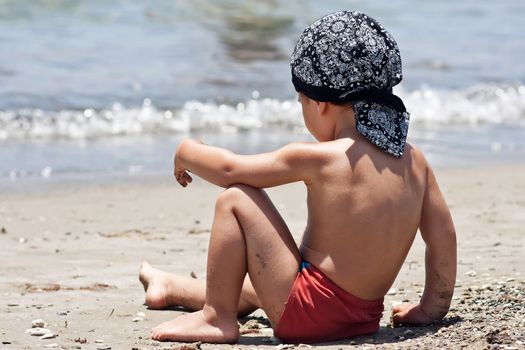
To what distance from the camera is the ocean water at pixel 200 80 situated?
8.32 m

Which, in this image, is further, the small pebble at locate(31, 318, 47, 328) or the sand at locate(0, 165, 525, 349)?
the small pebble at locate(31, 318, 47, 328)

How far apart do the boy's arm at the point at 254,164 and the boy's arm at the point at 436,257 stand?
466 mm

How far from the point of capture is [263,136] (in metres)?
8.76

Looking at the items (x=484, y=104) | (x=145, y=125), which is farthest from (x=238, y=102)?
(x=484, y=104)

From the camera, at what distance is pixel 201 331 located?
3.65m

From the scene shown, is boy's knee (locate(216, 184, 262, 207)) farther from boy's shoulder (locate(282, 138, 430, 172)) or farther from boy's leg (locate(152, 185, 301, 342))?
boy's shoulder (locate(282, 138, 430, 172))

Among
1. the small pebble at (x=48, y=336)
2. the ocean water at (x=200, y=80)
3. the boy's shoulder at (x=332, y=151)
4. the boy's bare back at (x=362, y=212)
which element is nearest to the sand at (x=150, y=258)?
the small pebble at (x=48, y=336)

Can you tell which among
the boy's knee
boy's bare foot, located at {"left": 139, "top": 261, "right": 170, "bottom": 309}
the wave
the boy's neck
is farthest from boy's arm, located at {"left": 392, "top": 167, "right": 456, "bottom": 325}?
the wave

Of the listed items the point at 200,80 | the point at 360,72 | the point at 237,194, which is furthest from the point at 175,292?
the point at 200,80

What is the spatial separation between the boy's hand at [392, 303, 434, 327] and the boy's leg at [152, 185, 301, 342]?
0.49 m

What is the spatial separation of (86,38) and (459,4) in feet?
22.7

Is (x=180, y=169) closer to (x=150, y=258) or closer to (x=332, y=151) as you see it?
(x=332, y=151)

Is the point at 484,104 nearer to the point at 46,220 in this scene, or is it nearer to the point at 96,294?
the point at 46,220

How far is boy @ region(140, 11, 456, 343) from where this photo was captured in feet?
11.5
